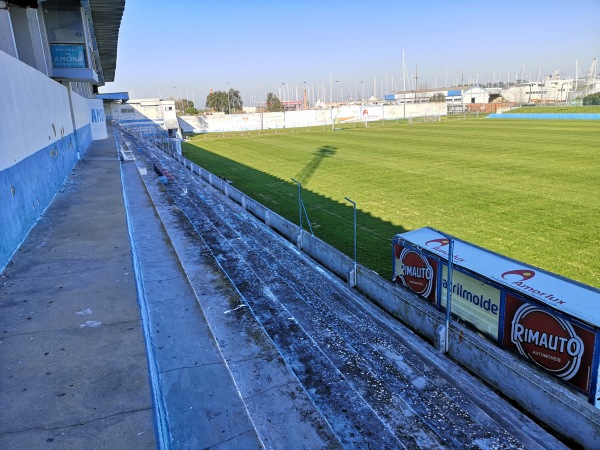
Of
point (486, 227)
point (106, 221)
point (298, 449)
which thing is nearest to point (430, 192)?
point (486, 227)

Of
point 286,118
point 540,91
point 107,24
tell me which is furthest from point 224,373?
point 540,91

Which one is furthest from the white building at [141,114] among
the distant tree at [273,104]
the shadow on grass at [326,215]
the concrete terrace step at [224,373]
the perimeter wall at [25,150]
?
the distant tree at [273,104]

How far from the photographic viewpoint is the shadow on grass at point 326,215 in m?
12.6

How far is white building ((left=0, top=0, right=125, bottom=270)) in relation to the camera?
9359mm

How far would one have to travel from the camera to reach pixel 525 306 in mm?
6688

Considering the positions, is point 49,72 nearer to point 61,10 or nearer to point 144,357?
point 61,10

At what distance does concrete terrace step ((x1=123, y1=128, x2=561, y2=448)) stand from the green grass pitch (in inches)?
98.9

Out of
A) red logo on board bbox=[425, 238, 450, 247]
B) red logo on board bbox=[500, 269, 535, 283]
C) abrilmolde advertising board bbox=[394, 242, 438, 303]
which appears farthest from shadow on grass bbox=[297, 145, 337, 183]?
red logo on board bbox=[500, 269, 535, 283]

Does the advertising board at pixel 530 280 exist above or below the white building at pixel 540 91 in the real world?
below

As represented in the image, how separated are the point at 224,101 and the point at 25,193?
5587 inches

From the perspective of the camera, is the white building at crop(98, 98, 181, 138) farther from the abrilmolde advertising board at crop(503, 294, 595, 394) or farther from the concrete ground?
the abrilmolde advertising board at crop(503, 294, 595, 394)

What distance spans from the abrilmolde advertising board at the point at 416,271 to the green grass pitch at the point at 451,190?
4.27 feet

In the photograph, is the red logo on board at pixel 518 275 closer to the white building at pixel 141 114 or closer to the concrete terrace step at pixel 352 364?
the concrete terrace step at pixel 352 364

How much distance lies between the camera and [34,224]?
1090cm
